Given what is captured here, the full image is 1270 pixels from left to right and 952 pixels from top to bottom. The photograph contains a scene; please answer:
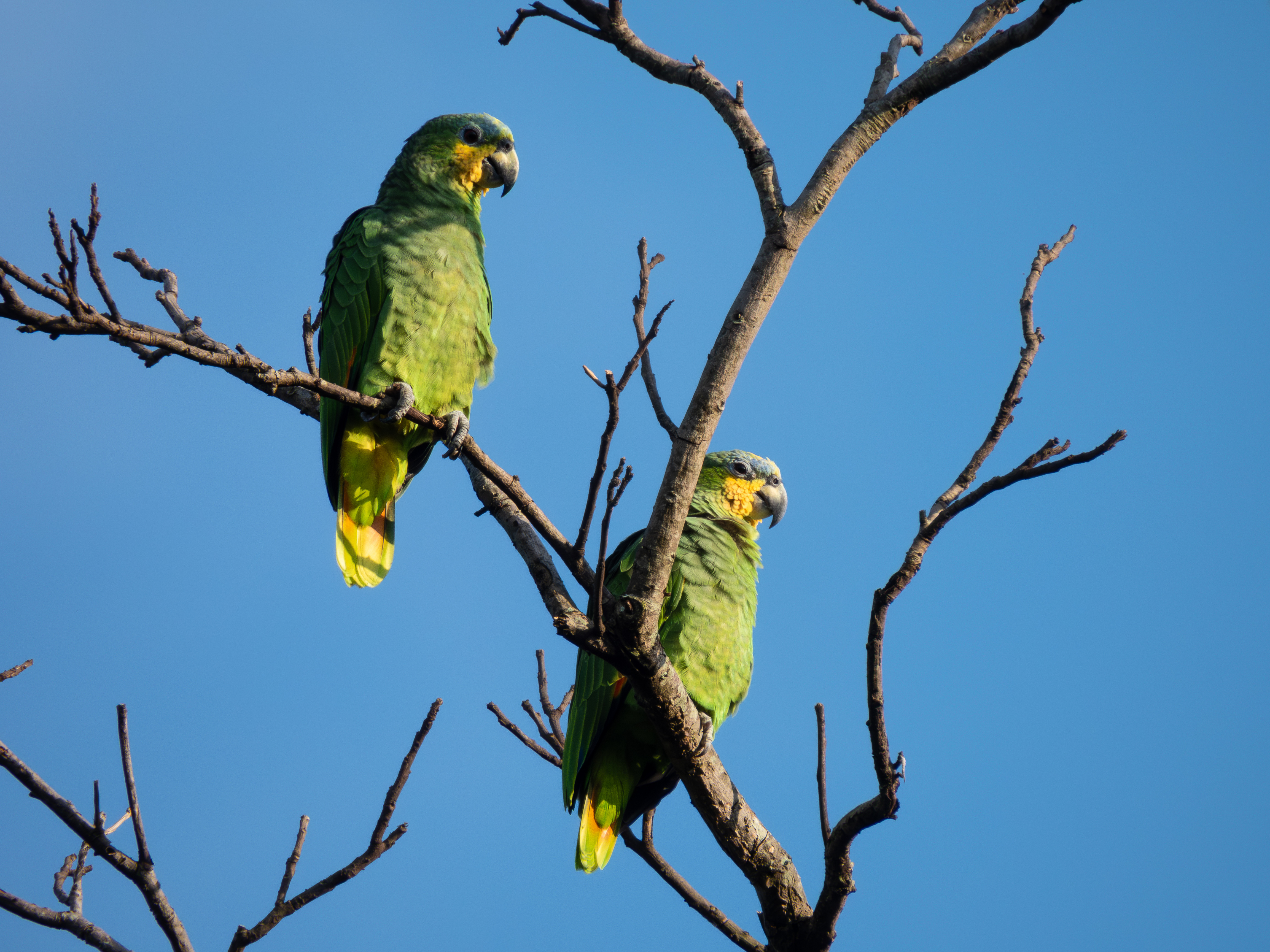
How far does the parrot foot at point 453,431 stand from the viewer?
3781mm

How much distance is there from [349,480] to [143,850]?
1.89 metres

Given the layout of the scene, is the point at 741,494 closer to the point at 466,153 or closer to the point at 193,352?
the point at 466,153

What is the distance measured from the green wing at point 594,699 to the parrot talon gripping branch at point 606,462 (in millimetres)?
12

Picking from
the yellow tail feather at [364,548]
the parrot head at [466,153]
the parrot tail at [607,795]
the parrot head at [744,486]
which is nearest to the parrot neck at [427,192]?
the parrot head at [466,153]

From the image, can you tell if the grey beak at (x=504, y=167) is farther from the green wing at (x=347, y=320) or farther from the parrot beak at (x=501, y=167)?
the green wing at (x=347, y=320)

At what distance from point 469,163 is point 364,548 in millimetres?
2201

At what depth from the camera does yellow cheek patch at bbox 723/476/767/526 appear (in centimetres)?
536

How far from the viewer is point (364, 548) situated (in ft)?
14.6

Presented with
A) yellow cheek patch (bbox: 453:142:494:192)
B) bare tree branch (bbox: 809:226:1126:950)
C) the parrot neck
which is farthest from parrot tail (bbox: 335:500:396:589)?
bare tree branch (bbox: 809:226:1126:950)

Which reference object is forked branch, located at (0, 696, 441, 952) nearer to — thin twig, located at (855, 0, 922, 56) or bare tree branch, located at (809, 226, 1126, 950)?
bare tree branch, located at (809, 226, 1126, 950)

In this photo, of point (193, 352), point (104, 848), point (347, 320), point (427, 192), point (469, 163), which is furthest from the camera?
point (469, 163)

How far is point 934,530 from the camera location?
8.34 feet

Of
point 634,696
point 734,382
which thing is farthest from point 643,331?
point 634,696

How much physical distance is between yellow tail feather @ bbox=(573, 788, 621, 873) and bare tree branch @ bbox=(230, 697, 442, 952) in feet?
3.77
